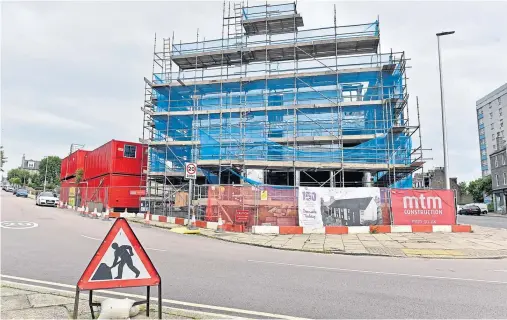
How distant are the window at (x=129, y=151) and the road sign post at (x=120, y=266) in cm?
2467

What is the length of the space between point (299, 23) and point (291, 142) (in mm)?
10089

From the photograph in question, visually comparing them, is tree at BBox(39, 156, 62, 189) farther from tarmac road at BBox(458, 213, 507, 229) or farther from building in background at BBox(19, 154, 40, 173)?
tarmac road at BBox(458, 213, 507, 229)

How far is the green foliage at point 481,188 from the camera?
182 ft

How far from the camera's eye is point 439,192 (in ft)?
53.8

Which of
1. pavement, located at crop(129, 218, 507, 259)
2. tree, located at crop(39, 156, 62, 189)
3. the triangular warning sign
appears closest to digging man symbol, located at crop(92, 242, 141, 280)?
the triangular warning sign

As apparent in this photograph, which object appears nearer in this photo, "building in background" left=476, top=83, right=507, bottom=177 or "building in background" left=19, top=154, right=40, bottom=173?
"building in background" left=476, top=83, right=507, bottom=177

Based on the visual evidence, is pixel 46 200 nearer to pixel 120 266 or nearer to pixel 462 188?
pixel 120 266

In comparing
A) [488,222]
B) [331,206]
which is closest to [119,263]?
[331,206]

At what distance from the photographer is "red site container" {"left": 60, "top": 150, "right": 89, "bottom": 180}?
36938 millimetres

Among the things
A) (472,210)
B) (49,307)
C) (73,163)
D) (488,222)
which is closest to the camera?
(49,307)

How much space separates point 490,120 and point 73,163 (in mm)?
88266

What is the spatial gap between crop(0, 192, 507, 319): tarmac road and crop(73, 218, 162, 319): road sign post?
1.16 meters

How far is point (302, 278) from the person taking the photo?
6988 millimetres

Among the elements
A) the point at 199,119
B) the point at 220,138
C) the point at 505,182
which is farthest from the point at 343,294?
the point at 505,182
